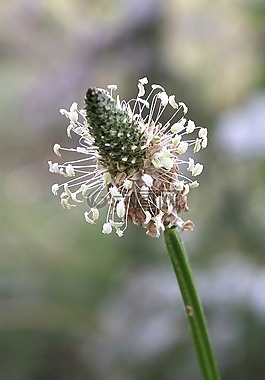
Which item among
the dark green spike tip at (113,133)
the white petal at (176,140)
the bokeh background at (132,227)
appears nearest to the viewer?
the dark green spike tip at (113,133)

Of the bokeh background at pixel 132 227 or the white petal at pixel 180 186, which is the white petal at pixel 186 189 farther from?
the bokeh background at pixel 132 227

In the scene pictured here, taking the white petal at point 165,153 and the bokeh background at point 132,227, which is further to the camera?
the bokeh background at point 132,227

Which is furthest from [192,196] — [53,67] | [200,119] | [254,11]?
[53,67]

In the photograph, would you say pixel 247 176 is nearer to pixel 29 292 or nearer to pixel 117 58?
pixel 117 58

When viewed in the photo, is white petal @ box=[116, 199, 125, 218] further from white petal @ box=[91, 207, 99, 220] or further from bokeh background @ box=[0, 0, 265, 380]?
bokeh background @ box=[0, 0, 265, 380]

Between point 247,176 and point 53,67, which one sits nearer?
point 247,176

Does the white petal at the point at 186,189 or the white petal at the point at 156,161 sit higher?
the white petal at the point at 156,161

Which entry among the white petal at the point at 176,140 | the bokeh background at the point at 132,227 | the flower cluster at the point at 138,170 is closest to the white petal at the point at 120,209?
the flower cluster at the point at 138,170
